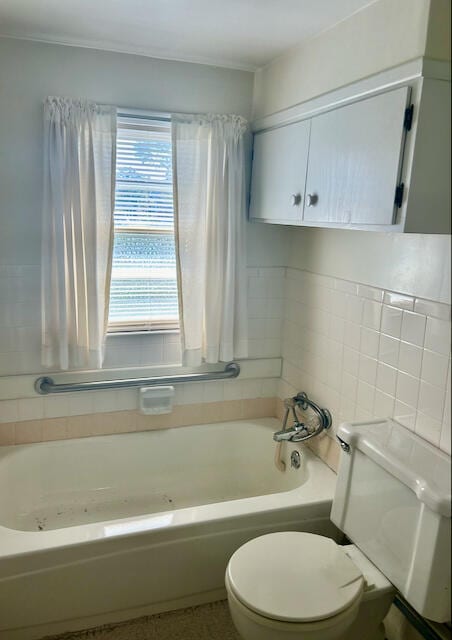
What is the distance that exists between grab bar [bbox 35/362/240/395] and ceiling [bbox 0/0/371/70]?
1511 millimetres

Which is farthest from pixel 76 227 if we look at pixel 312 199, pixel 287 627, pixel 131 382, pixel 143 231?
pixel 287 627

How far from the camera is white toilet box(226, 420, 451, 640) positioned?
58.1 inches

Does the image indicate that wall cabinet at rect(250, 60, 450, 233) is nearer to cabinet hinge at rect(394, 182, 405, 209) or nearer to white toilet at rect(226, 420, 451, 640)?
cabinet hinge at rect(394, 182, 405, 209)

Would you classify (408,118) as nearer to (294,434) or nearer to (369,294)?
(369,294)

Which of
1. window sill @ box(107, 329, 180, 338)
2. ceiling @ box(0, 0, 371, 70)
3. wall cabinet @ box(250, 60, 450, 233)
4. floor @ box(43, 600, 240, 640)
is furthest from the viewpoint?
window sill @ box(107, 329, 180, 338)

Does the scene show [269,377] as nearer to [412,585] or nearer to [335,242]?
[335,242]

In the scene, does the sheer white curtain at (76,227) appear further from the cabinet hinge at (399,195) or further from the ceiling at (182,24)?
the cabinet hinge at (399,195)

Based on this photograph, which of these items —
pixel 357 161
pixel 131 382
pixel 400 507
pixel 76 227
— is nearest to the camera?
pixel 400 507

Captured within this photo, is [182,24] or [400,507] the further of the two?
[182,24]

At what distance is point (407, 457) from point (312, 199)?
3.33 feet

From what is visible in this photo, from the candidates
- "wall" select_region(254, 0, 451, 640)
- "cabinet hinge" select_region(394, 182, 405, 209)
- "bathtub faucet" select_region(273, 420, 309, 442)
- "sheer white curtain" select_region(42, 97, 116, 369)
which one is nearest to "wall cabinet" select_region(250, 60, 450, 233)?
"cabinet hinge" select_region(394, 182, 405, 209)

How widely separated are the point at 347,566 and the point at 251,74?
7.23 ft

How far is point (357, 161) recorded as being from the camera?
1698 millimetres

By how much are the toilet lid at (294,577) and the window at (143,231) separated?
1218 mm
